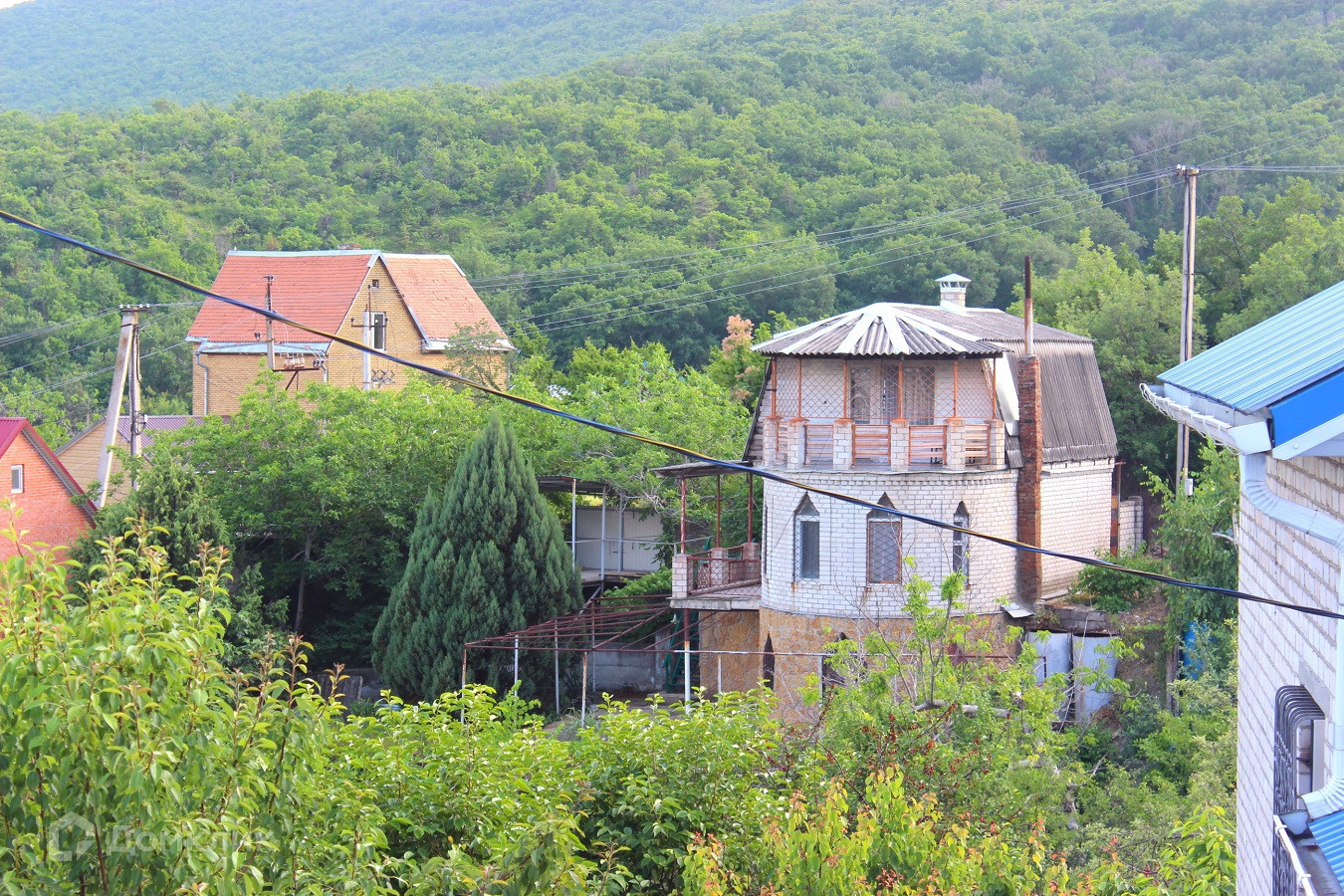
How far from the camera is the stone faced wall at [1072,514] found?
91.8 ft

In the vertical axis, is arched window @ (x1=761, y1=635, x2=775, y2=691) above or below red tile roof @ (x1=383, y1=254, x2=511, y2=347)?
below

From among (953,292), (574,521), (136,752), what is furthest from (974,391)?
(136,752)

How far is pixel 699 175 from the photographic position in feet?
246

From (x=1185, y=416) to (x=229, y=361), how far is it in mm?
42771

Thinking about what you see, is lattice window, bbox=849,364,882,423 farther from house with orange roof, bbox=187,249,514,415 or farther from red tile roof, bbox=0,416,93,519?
house with orange roof, bbox=187,249,514,415

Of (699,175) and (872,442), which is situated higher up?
(699,175)

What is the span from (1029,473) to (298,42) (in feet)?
411

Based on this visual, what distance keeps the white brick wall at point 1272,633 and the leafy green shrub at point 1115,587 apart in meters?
17.7

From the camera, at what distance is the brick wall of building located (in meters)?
31.7

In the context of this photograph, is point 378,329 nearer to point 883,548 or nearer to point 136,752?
point 883,548

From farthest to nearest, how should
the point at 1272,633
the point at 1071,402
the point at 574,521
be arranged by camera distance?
the point at 574,521 < the point at 1071,402 < the point at 1272,633

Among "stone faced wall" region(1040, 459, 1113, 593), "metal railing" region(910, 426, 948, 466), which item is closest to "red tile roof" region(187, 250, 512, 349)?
"stone faced wall" region(1040, 459, 1113, 593)

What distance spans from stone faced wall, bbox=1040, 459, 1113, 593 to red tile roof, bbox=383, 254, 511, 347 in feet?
74.0

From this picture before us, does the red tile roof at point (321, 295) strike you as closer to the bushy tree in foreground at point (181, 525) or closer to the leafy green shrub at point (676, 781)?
the bushy tree in foreground at point (181, 525)
